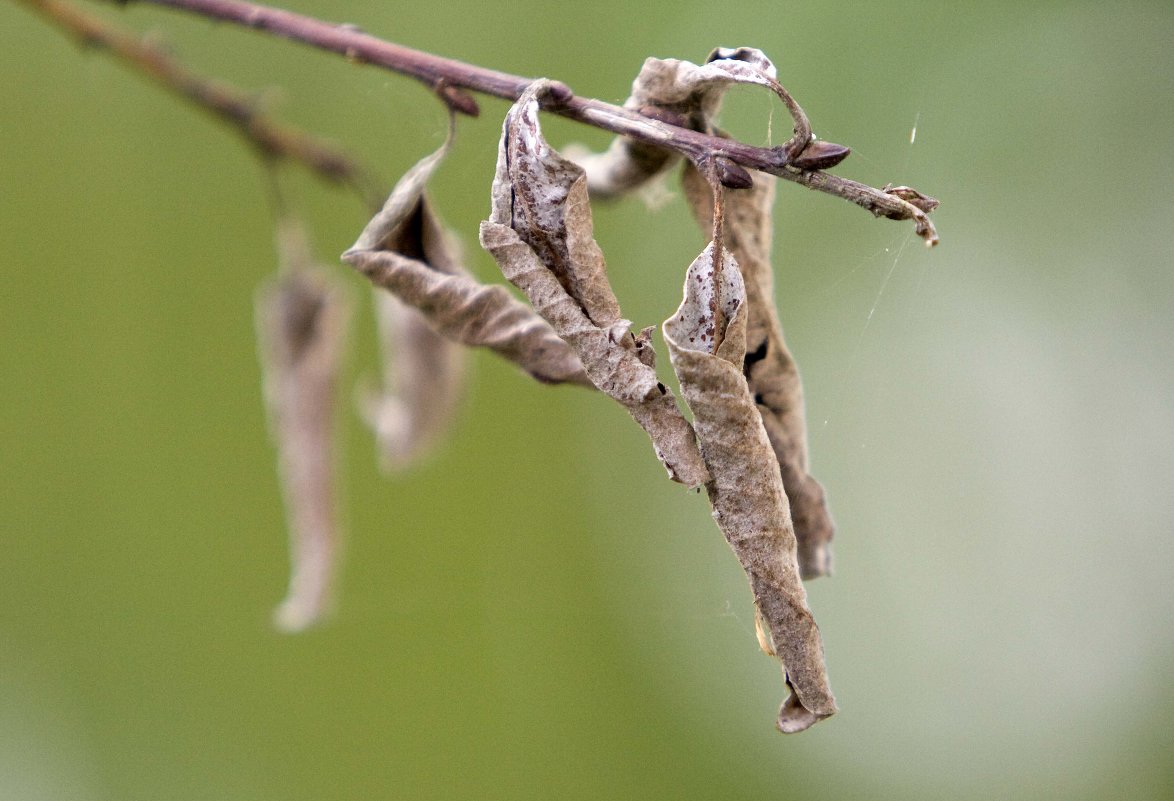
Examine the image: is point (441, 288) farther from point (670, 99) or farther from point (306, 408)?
point (306, 408)

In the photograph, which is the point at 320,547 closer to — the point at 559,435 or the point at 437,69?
the point at 437,69

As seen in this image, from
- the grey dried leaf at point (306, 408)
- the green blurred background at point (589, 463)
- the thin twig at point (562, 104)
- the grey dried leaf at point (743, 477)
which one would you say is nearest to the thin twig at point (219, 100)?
the grey dried leaf at point (306, 408)

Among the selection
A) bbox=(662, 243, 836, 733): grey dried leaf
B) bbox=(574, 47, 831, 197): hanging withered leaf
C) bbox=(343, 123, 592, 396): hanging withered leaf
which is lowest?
bbox=(662, 243, 836, 733): grey dried leaf

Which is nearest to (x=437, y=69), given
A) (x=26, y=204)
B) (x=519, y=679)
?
(x=26, y=204)

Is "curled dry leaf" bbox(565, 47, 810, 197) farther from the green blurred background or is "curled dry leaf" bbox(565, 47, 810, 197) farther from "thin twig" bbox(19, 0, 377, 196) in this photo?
the green blurred background

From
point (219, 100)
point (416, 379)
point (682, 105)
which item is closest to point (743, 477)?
point (682, 105)

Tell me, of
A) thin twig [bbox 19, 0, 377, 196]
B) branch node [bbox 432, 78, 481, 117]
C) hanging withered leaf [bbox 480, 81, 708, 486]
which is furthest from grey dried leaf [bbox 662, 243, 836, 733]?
thin twig [bbox 19, 0, 377, 196]
